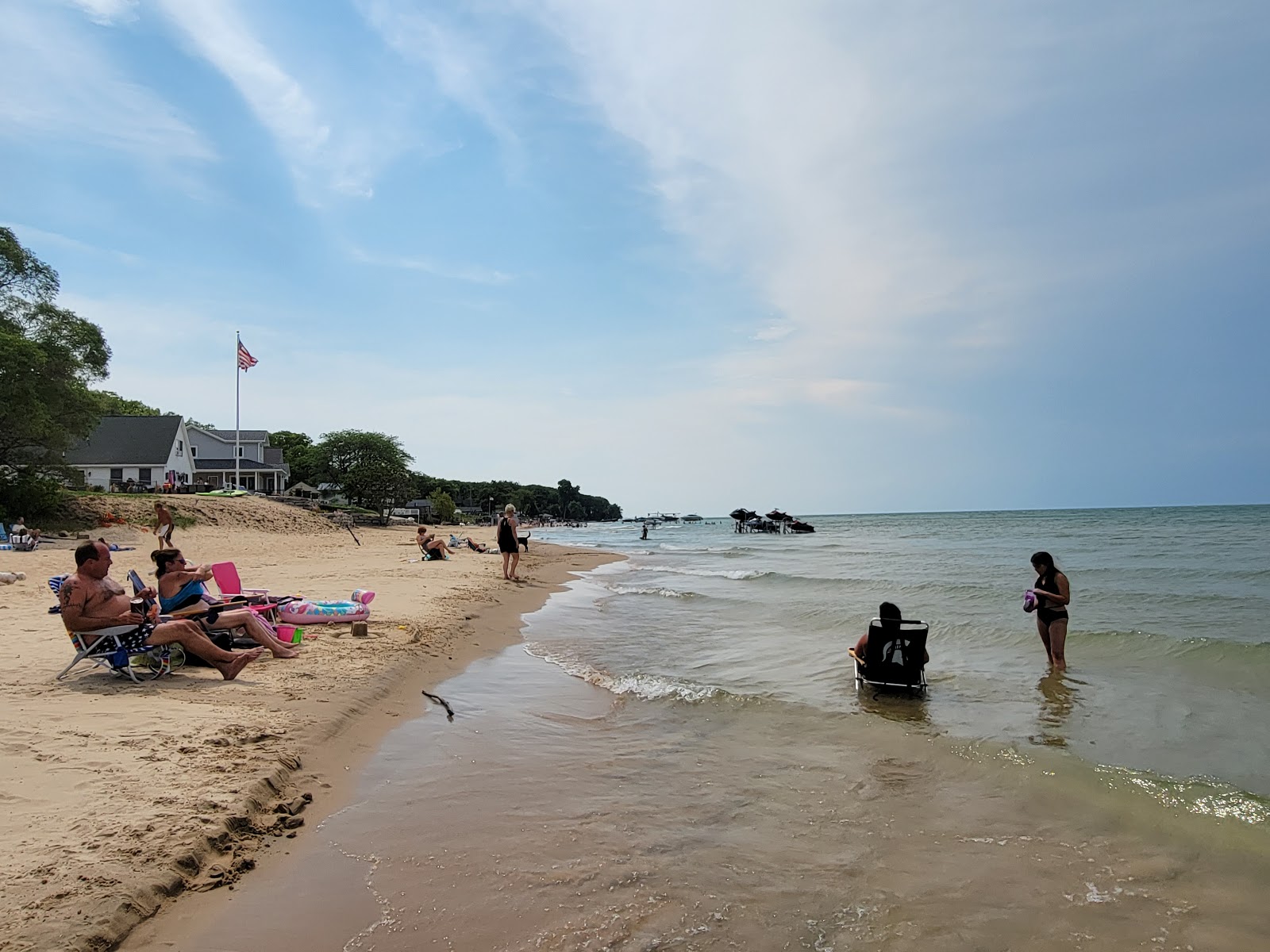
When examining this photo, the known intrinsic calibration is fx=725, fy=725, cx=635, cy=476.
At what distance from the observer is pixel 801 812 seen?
5.01m

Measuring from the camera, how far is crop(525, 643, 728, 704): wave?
26.9 feet

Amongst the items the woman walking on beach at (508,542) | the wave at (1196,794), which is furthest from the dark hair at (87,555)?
the woman walking on beach at (508,542)

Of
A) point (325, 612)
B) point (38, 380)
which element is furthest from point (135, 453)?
point (325, 612)

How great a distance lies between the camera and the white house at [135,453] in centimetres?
4534

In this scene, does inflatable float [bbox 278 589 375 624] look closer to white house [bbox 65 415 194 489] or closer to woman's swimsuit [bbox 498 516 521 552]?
woman's swimsuit [bbox 498 516 521 552]

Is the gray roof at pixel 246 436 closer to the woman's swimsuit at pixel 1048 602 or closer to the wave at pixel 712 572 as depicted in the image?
the wave at pixel 712 572

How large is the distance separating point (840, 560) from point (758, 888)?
29.1m

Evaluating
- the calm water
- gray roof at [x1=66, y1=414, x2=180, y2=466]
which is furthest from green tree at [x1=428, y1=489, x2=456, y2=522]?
the calm water

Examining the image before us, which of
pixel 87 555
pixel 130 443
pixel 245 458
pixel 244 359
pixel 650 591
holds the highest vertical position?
pixel 244 359

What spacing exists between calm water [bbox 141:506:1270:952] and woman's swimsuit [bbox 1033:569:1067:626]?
752mm

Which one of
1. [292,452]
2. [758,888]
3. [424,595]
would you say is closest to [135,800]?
[758,888]

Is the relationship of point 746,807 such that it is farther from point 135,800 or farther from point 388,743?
point 135,800

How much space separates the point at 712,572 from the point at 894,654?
18.2 metres

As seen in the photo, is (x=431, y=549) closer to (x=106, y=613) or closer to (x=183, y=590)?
(x=183, y=590)
